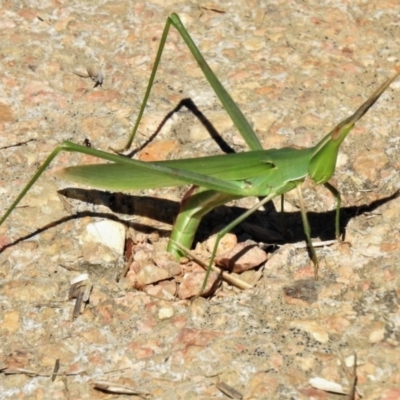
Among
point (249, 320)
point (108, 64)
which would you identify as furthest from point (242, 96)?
point (249, 320)

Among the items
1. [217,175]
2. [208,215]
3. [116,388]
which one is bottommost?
[116,388]

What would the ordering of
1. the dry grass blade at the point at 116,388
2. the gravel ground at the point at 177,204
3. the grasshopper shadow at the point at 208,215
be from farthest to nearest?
the grasshopper shadow at the point at 208,215 < the gravel ground at the point at 177,204 < the dry grass blade at the point at 116,388

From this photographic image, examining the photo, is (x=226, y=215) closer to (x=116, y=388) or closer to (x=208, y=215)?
(x=208, y=215)

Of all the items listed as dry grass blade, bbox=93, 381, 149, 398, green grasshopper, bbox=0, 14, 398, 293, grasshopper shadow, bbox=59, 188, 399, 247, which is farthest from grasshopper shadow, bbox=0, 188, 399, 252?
dry grass blade, bbox=93, 381, 149, 398

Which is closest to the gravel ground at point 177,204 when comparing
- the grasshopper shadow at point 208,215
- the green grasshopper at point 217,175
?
the grasshopper shadow at point 208,215

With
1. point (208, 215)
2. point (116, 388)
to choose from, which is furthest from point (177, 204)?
point (116, 388)

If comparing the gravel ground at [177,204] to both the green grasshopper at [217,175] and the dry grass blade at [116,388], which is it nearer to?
the dry grass blade at [116,388]

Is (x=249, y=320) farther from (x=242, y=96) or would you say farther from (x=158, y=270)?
(x=242, y=96)

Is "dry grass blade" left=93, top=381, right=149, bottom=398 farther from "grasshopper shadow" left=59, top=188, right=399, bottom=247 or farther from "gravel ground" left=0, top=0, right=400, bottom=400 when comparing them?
"grasshopper shadow" left=59, top=188, right=399, bottom=247
